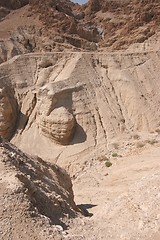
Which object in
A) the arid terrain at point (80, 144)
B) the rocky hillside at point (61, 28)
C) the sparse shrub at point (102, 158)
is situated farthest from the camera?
the rocky hillside at point (61, 28)

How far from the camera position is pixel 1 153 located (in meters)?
7.32

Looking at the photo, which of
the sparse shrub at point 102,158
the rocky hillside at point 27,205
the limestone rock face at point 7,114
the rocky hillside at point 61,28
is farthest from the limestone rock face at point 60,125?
the rocky hillside at point 61,28

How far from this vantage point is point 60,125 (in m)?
18.1

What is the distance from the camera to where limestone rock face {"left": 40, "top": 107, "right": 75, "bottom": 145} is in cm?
1803

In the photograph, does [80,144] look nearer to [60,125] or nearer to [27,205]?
[60,125]

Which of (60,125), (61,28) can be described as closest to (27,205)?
(60,125)

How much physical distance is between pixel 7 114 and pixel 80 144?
420 cm

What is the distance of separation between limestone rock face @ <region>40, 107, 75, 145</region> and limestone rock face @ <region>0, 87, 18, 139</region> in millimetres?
2245

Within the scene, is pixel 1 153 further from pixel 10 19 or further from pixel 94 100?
pixel 10 19

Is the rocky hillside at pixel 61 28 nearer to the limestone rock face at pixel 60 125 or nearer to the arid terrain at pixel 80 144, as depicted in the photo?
the arid terrain at pixel 80 144

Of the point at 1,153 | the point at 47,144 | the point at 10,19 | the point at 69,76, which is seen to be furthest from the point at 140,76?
the point at 10,19

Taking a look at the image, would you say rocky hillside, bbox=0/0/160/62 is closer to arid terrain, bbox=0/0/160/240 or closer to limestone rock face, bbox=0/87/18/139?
arid terrain, bbox=0/0/160/240

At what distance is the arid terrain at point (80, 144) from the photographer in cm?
596

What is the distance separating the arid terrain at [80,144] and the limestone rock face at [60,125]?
48 millimetres
